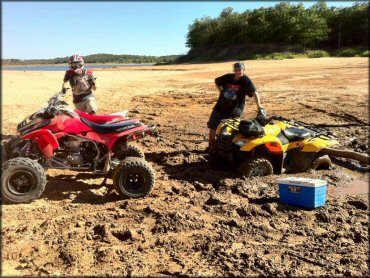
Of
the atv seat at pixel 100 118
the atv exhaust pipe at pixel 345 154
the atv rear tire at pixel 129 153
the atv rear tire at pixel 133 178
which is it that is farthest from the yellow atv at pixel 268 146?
the atv seat at pixel 100 118

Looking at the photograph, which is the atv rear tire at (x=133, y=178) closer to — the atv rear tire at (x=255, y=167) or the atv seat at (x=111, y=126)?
the atv seat at (x=111, y=126)

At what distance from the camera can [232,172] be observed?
6570 millimetres

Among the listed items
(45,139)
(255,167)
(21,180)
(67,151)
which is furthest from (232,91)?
(21,180)

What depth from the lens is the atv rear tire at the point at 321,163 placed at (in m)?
6.82

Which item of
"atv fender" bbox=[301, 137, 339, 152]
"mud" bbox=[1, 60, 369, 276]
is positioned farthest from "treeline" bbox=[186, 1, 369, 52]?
"mud" bbox=[1, 60, 369, 276]

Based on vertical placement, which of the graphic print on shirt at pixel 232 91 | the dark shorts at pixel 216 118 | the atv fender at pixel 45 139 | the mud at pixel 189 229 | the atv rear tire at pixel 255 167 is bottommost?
the mud at pixel 189 229

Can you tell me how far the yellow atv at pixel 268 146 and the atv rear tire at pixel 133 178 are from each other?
1504 mm

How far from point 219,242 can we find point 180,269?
63 cm

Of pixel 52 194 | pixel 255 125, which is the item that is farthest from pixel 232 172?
pixel 52 194

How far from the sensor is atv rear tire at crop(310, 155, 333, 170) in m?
6.82

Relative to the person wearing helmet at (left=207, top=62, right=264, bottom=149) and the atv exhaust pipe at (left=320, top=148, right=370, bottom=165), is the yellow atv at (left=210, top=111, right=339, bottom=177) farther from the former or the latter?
the person wearing helmet at (left=207, top=62, right=264, bottom=149)

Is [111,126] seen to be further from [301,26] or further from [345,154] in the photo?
[301,26]

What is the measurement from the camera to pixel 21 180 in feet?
16.8

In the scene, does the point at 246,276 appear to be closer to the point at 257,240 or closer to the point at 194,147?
the point at 257,240
